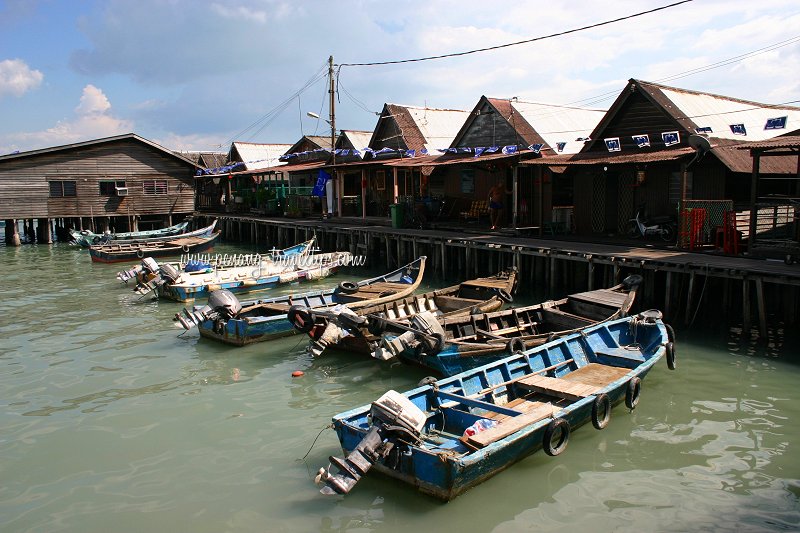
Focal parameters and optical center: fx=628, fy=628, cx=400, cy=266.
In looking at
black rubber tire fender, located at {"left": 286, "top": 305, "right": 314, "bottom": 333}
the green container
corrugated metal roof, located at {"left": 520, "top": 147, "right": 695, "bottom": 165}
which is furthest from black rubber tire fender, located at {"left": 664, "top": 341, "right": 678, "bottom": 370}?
the green container

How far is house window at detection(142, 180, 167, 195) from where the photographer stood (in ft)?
114

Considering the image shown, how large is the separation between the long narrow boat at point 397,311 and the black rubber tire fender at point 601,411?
152 inches

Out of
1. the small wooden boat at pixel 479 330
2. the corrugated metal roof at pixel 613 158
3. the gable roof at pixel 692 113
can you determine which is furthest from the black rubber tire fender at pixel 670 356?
the gable roof at pixel 692 113

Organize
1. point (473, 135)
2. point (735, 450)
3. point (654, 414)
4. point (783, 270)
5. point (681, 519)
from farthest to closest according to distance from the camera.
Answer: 1. point (473, 135)
2. point (783, 270)
3. point (654, 414)
4. point (735, 450)
5. point (681, 519)

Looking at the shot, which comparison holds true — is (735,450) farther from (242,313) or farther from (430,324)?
(242,313)

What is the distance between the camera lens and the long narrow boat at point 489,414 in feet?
20.9

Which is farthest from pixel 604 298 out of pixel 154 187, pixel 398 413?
pixel 154 187

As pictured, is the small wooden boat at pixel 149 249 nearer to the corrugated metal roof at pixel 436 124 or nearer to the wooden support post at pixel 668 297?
the corrugated metal roof at pixel 436 124

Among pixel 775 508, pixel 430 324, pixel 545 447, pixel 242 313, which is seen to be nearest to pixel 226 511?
pixel 545 447

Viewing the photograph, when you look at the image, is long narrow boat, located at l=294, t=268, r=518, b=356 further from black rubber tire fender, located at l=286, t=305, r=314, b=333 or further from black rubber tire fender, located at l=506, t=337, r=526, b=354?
black rubber tire fender, located at l=506, t=337, r=526, b=354

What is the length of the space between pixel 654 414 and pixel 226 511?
236 inches

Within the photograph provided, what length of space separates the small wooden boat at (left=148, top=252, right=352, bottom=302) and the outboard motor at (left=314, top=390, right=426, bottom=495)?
11517 millimetres

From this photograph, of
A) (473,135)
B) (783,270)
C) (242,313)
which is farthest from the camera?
(473,135)

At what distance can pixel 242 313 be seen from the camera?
44.3 ft
